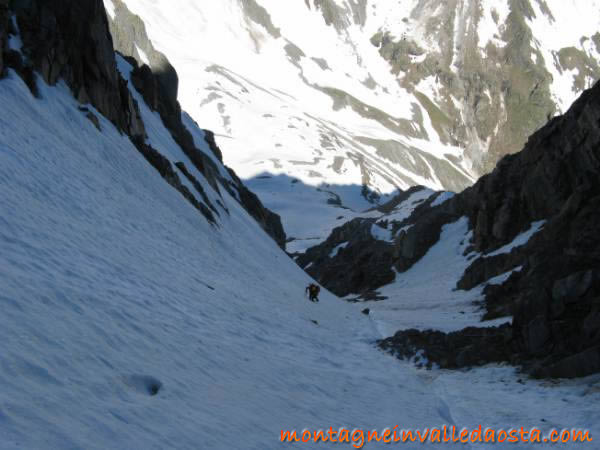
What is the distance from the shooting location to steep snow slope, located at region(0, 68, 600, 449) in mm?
6582

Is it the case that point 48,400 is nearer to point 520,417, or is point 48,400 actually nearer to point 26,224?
point 26,224

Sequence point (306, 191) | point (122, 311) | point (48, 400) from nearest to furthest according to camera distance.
Answer: point (48, 400)
point (122, 311)
point (306, 191)

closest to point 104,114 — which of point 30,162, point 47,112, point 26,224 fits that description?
point 47,112

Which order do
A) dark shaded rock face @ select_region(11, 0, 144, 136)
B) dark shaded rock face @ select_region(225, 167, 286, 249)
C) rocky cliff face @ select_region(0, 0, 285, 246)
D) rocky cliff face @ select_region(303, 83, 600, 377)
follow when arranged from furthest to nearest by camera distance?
dark shaded rock face @ select_region(225, 167, 286, 249)
dark shaded rock face @ select_region(11, 0, 144, 136)
rocky cliff face @ select_region(0, 0, 285, 246)
rocky cliff face @ select_region(303, 83, 600, 377)

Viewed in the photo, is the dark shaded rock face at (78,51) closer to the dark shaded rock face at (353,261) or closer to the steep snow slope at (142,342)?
the steep snow slope at (142,342)

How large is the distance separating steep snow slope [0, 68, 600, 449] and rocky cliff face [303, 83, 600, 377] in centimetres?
156

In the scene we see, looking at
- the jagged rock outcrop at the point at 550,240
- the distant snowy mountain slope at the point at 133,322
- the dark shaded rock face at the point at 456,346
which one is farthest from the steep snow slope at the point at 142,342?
the jagged rock outcrop at the point at 550,240

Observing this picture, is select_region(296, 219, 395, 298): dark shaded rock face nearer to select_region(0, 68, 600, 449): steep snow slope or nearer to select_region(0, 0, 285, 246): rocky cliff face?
select_region(0, 0, 285, 246): rocky cliff face

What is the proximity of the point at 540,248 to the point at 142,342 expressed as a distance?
77.7ft

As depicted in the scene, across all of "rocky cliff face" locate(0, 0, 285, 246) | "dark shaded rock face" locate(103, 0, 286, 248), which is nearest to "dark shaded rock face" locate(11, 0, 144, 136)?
"rocky cliff face" locate(0, 0, 285, 246)

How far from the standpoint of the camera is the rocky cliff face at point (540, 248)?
47.1ft

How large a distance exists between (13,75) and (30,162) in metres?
6.48

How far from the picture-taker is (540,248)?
91.8 feet

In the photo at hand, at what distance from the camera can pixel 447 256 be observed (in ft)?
150
